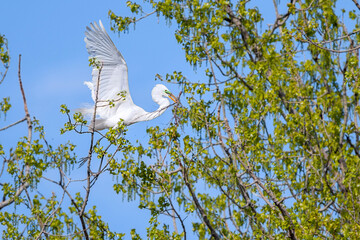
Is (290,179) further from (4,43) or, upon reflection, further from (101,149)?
(4,43)

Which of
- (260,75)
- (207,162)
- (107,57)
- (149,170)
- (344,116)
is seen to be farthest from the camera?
(107,57)

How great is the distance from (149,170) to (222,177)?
920 mm

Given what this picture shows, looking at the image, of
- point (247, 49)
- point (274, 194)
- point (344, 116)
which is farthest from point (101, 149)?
point (344, 116)

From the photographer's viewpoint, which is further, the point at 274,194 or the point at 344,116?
the point at 344,116

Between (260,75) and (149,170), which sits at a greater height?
(260,75)

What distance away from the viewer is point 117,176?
6453 mm

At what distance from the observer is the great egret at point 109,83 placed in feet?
33.0

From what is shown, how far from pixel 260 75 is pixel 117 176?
→ 8.53 feet

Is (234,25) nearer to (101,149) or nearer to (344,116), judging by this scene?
(344,116)

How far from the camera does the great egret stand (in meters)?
10.1

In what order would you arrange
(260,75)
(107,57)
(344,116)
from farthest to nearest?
(107,57)
(344,116)
(260,75)

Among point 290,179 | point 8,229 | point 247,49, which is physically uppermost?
point 247,49

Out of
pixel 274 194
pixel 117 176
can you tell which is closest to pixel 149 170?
pixel 117 176

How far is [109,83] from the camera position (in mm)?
10680
